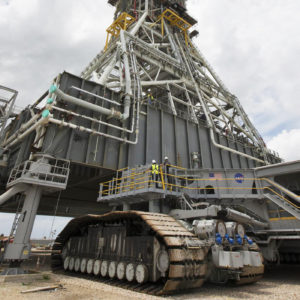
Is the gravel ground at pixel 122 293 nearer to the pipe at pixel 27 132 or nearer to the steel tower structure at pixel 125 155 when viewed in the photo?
the steel tower structure at pixel 125 155

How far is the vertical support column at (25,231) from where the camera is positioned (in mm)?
9727

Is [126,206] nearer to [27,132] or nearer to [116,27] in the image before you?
[27,132]

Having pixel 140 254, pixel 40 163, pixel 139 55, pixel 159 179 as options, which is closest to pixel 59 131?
pixel 40 163

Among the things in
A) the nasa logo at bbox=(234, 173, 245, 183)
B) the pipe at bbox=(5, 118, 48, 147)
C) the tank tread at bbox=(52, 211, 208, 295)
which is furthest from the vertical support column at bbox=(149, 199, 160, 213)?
the pipe at bbox=(5, 118, 48, 147)

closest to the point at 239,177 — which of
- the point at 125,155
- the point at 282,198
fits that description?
the point at 282,198

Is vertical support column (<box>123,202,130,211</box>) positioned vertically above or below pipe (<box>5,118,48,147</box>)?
below

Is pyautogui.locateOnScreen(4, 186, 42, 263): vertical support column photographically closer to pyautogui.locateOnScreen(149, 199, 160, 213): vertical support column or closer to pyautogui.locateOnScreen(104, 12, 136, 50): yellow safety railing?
pyautogui.locateOnScreen(149, 199, 160, 213): vertical support column

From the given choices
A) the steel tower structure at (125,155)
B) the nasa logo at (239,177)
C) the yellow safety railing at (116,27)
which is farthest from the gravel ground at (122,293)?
the yellow safety railing at (116,27)

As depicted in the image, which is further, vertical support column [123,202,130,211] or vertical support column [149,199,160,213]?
vertical support column [123,202,130,211]

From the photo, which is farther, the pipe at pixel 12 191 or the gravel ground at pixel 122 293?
the pipe at pixel 12 191

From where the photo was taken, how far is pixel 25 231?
1031cm

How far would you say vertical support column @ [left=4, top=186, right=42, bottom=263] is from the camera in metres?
9.73

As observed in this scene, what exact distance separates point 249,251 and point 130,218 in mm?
4237

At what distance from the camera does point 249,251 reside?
742cm
